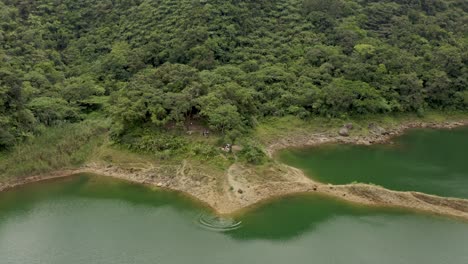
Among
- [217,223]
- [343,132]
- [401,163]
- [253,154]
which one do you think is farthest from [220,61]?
[217,223]

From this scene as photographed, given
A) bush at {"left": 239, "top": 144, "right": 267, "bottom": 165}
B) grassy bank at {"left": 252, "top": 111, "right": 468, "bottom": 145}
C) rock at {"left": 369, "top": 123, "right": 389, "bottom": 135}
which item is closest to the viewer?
bush at {"left": 239, "top": 144, "right": 267, "bottom": 165}

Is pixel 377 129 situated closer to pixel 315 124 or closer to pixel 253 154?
pixel 315 124

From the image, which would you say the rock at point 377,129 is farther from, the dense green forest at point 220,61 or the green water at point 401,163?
the dense green forest at point 220,61

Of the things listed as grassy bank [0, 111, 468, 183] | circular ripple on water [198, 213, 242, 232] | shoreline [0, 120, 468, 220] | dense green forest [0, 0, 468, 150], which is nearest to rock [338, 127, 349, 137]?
dense green forest [0, 0, 468, 150]

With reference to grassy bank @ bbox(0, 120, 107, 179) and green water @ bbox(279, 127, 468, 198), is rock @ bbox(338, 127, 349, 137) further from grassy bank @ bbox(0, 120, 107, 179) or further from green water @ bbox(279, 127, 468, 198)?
grassy bank @ bbox(0, 120, 107, 179)

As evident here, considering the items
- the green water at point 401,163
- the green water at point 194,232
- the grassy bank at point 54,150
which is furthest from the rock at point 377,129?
the grassy bank at point 54,150

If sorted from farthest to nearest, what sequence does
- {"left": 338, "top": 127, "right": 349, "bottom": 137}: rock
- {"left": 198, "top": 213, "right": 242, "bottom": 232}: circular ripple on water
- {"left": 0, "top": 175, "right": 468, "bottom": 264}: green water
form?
{"left": 338, "top": 127, "right": 349, "bottom": 137}: rock → {"left": 198, "top": 213, "right": 242, "bottom": 232}: circular ripple on water → {"left": 0, "top": 175, "right": 468, "bottom": 264}: green water

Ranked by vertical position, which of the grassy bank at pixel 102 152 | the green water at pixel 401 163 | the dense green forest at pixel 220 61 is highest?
the dense green forest at pixel 220 61
